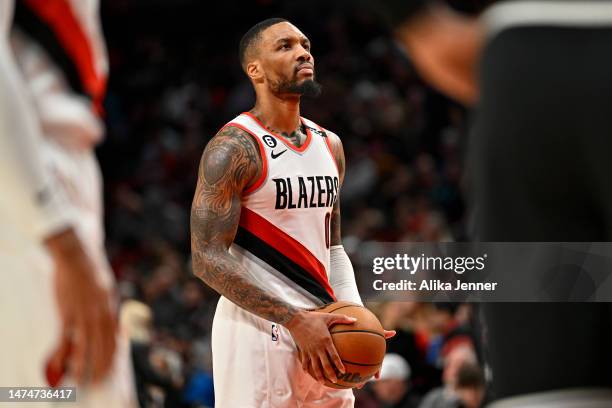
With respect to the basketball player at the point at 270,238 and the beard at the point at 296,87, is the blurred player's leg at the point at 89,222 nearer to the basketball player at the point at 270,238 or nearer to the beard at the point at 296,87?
the basketball player at the point at 270,238

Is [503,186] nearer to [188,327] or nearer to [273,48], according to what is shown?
[273,48]

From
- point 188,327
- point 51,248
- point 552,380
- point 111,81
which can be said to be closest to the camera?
point 552,380

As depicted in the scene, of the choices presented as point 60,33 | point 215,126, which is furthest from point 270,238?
point 215,126

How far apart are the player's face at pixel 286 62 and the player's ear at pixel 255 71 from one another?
0.02 meters

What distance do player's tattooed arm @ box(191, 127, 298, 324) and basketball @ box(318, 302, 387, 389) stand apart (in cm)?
20

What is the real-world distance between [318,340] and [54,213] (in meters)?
0.98

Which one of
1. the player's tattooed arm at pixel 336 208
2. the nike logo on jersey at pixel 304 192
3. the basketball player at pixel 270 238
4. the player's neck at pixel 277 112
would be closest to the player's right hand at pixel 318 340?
the basketball player at pixel 270 238

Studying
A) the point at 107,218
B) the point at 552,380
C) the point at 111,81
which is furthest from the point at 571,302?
the point at 111,81

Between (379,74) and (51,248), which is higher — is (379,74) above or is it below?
above

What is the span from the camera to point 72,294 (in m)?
3.47

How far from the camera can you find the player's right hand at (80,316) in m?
3.43

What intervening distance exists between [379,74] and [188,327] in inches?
208

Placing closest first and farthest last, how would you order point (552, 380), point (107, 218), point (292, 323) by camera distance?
point (552, 380), point (292, 323), point (107, 218)

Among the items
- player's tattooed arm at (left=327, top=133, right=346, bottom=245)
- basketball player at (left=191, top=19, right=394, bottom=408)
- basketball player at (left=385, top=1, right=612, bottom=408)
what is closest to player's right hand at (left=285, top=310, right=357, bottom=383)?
basketball player at (left=191, top=19, right=394, bottom=408)
